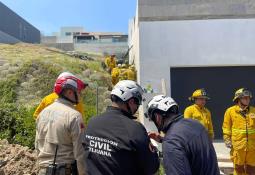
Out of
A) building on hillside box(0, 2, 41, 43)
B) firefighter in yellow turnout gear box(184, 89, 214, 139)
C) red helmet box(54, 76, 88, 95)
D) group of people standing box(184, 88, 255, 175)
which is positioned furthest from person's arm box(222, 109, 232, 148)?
building on hillside box(0, 2, 41, 43)

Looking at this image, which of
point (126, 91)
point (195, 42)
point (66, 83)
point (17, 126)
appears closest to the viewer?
point (126, 91)

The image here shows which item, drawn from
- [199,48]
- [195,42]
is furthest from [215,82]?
[195,42]

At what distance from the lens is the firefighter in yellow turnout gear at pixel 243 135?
26.4 ft

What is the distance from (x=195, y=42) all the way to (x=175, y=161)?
9.75 metres

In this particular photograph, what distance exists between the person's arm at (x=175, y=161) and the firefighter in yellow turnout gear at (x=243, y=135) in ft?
15.2

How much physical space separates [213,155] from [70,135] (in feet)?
5.40

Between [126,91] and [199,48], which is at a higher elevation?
[199,48]

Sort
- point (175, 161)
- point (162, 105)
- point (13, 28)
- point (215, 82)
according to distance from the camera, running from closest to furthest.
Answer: point (175, 161) → point (162, 105) → point (215, 82) → point (13, 28)

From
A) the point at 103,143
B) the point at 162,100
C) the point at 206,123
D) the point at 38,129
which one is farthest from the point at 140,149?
the point at 206,123

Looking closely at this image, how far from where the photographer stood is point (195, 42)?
43.0 feet

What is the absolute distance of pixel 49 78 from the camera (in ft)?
64.0

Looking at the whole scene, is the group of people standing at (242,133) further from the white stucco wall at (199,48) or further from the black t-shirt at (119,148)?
the white stucco wall at (199,48)

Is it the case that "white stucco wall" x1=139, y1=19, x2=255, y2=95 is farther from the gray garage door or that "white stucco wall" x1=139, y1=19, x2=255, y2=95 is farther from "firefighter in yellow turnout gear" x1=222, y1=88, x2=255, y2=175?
"firefighter in yellow turnout gear" x1=222, y1=88, x2=255, y2=175

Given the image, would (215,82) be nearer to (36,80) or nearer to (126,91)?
(36,80)
